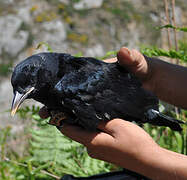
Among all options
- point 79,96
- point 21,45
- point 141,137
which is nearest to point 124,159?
point 141,137

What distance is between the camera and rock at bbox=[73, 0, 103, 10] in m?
5.39

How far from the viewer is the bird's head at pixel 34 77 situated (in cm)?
162

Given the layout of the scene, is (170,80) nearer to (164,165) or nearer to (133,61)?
(133,61)

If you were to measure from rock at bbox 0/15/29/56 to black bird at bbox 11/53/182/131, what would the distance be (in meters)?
3.15

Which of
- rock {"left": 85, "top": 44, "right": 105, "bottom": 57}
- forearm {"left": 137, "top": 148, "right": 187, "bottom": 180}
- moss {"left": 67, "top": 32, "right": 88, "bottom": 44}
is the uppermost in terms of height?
forearm {"left": 137, "top": 148, "right": 187, "bottom": 180}

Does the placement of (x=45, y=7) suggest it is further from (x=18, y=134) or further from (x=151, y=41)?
(x=18, y=134)

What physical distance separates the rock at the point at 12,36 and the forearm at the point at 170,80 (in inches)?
124

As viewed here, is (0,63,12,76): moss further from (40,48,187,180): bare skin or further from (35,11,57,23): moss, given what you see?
(40,48,187,180): bare skin

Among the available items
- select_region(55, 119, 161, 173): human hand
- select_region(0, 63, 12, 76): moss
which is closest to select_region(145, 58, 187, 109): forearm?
select_region(55, 119, 161, 173): human hand

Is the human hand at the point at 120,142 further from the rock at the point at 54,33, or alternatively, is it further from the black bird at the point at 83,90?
the rock at the point at 54,33

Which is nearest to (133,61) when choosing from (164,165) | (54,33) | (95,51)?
(164,165)

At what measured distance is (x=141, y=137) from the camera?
1644 mm

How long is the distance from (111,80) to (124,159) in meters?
0.47

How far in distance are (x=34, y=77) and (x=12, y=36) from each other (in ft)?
11.4
